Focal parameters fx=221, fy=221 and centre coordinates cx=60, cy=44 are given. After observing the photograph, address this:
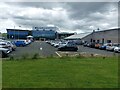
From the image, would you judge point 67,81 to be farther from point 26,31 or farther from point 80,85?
point 26,31

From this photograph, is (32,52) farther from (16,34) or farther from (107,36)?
(16,34)

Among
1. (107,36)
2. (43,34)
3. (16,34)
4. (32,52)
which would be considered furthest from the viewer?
(43,34)

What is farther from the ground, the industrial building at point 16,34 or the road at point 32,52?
the industrial building at point 16,34

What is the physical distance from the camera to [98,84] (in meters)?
9.66

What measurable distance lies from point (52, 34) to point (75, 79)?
137846mm

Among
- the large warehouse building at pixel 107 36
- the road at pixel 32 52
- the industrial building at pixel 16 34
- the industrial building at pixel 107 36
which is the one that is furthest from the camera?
the industrial building at pixel 16 34

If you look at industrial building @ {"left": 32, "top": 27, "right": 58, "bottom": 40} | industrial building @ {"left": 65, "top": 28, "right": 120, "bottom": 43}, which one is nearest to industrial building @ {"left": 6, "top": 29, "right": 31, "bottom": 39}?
industrial building @ {"left": 32, "top": 27, "right": 58, "bottom": 40}

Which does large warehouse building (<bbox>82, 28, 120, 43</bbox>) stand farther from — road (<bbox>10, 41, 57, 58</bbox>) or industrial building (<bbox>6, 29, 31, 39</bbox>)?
industrial building (<bbox>6, 29, 31, 39</bbox>)

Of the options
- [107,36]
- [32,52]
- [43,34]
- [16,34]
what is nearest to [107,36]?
[107,36]

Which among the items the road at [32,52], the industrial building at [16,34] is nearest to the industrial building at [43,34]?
the industrial building at [16,34]

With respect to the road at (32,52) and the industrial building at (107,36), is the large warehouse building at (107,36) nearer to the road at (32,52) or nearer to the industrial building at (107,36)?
the industrial building at (107,36)

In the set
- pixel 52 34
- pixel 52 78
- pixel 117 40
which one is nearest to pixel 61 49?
pixel 117 40

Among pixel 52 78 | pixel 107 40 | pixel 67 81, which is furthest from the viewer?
pixel 107 40

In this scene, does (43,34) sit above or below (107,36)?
above
